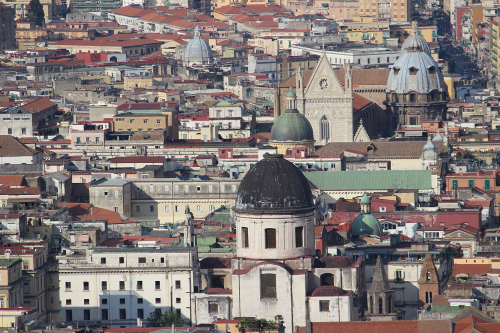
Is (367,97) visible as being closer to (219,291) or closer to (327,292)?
(219,291)

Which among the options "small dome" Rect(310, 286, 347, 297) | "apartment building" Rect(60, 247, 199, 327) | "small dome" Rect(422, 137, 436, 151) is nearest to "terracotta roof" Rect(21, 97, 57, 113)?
"small dome" Rect(422, 137, 436, 151)

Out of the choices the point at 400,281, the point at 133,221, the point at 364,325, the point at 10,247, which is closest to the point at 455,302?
the point at 364,325

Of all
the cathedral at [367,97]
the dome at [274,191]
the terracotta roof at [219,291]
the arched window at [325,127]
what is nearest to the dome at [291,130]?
the cathedral at [367,97]

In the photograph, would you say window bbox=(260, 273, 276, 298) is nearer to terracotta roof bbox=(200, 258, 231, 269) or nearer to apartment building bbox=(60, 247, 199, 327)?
terracotta roof bbox=(200, 258, 231, 269)

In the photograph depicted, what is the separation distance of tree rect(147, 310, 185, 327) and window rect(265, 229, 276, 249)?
4975mm

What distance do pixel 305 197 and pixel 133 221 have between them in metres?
30.3

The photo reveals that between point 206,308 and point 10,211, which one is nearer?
point 206,308

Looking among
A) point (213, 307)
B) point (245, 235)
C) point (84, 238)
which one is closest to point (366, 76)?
point (84, 238)

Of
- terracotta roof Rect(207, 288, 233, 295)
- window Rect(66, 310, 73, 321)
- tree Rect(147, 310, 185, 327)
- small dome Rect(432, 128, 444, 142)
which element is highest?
terracotta roof Rect(207, 288, 233, 295)

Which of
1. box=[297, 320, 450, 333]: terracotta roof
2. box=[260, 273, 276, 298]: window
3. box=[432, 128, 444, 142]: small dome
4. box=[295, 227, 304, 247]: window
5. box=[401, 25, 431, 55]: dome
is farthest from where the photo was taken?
box=[401, 25, 431, 55]: dome

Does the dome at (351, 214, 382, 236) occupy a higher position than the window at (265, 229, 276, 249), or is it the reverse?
the window at (265, 229, 276, 249)

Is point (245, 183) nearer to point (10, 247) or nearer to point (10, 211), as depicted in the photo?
point (10, 247)

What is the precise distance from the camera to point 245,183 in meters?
86.2

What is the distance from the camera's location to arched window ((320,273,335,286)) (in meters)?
86.6
